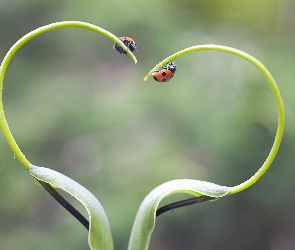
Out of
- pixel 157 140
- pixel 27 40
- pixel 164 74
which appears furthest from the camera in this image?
pixel 157 140

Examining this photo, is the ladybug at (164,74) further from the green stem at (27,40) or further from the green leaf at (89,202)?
the green leaf at (89,202)

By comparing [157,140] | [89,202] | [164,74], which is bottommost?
[157,140]

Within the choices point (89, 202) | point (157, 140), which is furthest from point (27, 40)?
point (157, 140)

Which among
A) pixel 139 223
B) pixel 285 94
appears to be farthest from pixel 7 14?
pixel 139 223

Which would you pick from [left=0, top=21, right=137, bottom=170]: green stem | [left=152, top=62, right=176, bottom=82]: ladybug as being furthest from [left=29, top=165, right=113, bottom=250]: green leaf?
[left=152, top=62, right=176, bottom=82]: ladybug

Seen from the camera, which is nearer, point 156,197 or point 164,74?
point 156,197

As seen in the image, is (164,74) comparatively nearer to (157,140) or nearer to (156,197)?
(156,197)
